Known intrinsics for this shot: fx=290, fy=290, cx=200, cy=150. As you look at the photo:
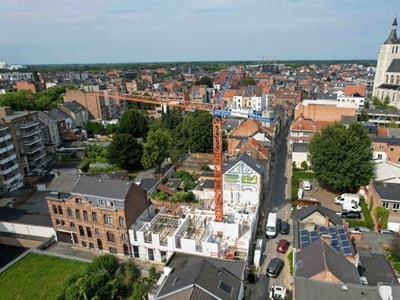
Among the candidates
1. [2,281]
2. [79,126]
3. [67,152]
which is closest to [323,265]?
[2,281]

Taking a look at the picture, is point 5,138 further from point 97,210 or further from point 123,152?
point 97,210

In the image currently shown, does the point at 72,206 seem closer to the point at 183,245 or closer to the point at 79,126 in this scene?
the point at 183,245

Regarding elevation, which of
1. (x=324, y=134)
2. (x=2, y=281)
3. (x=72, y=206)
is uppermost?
(x=324, y=134)

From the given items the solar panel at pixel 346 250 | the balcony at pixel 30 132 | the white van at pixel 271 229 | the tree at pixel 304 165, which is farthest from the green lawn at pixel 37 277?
the tree at pixel 304 165

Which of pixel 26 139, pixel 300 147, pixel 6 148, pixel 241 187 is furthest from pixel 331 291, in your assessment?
pixel 26 139

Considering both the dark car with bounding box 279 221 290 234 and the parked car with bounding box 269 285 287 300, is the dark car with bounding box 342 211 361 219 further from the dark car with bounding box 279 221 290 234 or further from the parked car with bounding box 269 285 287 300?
the parked car with bounding box 269 285 287 300

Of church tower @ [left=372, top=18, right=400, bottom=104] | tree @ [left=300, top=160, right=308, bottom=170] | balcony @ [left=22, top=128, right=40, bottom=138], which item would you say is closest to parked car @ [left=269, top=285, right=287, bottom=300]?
tree @ [left=300, top=160, right=308, bottom=170]
